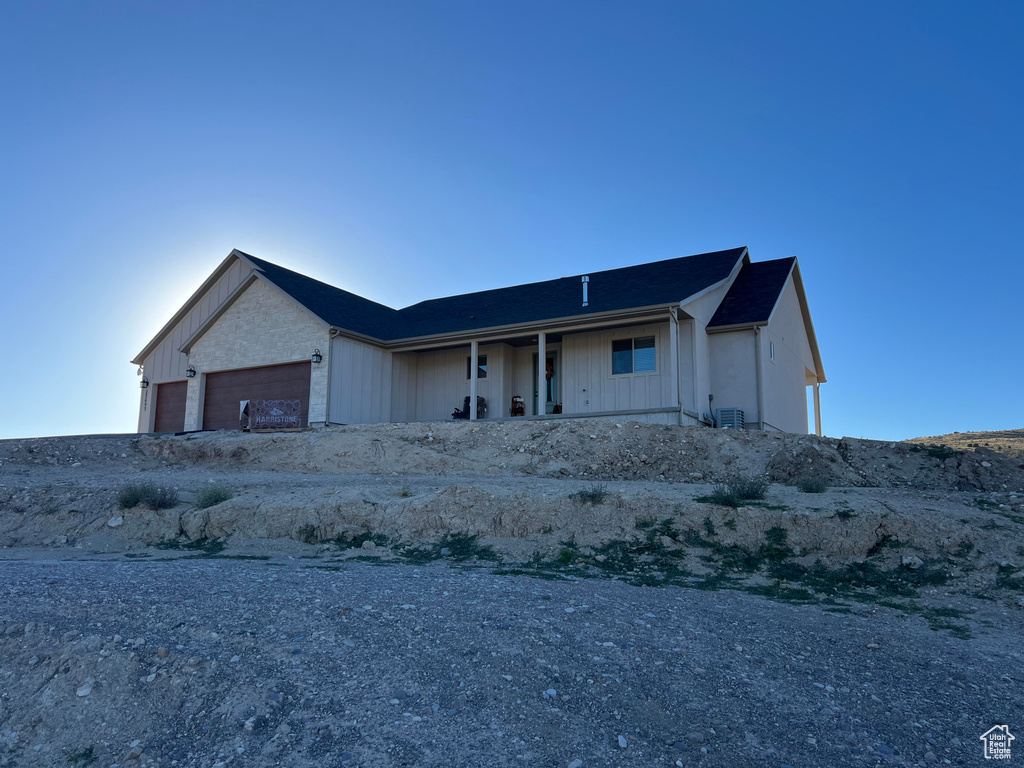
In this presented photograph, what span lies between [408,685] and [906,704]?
3422mm

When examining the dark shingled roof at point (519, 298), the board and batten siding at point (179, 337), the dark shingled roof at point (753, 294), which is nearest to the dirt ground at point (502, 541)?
the dark shingled roof at point (519, 298)

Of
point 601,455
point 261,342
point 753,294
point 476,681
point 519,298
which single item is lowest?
point 476,681

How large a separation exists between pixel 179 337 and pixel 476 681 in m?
22.8

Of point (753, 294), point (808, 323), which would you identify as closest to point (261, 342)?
point (753, 294)

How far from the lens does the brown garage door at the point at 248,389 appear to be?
789 inches

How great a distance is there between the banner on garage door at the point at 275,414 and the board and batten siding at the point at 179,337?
235 inches

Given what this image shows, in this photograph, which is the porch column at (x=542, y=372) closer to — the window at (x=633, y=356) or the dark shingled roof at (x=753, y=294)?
the window at (x=633, y=356)

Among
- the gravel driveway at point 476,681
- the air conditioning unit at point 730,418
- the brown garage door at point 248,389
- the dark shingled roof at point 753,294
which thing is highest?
the dark shingled roof at point 753,294

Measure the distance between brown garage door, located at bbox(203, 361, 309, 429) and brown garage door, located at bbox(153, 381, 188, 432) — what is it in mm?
1865

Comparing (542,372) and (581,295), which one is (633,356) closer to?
(542,372)

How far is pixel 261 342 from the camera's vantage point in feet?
68.9

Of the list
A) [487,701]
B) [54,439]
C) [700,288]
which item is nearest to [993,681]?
[487,701]

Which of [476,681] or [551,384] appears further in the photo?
[551,384]

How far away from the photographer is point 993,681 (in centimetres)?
534
